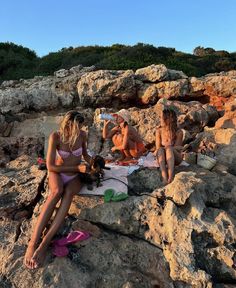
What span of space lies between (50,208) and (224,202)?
8.80 feet

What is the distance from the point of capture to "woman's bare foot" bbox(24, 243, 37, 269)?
484 cm

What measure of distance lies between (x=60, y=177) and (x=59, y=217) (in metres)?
0.66

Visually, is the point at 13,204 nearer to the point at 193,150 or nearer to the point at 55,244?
the point at 55,244

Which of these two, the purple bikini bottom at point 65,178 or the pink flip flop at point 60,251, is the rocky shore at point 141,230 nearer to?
the pink flip flop at point 60,251

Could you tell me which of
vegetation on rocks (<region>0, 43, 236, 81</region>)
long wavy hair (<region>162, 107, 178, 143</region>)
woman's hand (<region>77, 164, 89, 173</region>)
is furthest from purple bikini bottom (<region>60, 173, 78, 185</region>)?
vegetation on rocks (<region>0, 43, 236, 81</region>)

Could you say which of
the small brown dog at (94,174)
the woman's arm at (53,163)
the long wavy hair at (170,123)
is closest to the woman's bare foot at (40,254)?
the woman's arm at (53,163)

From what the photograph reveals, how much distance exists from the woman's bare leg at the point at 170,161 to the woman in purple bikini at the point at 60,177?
132 centimetres

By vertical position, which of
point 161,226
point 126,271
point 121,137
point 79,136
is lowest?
point 126,271

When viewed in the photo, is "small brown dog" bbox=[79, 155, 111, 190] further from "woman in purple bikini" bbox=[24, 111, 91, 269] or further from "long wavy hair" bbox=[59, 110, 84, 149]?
"long wavy hair" bbox=[59, 110, 84, 149]

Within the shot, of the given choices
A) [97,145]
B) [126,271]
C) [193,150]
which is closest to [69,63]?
[97,145]

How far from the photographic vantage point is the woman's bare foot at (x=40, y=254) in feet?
16.0

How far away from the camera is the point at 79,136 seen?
6.20m

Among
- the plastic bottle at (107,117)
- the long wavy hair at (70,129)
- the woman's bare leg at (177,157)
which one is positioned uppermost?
the long wavy hair at (70,129)

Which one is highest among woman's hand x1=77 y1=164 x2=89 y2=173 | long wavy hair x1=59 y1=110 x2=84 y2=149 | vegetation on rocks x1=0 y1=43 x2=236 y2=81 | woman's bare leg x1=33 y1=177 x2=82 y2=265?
vegetation on rocks x1=0 y1=43 x2=236 y2=81
